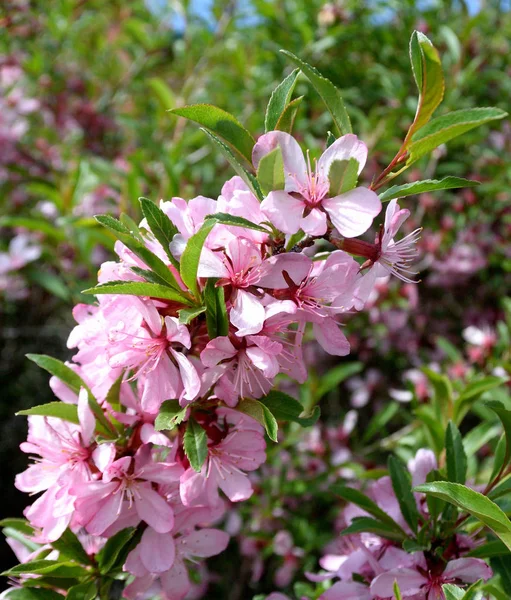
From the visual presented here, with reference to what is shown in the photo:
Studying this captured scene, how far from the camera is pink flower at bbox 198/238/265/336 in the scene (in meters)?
0.71

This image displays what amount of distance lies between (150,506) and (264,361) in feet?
0.96

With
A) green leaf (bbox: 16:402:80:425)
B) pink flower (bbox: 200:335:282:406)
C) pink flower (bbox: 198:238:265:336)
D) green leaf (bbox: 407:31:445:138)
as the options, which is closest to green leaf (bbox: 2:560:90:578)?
green leaf (bbox: 16:402:80:425)

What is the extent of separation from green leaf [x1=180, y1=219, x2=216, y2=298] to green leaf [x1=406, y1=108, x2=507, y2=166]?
292 mm

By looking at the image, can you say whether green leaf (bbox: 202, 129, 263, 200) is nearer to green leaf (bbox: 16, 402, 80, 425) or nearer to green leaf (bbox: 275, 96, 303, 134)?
green leaf (bbox: 275, 96, 303, 134)

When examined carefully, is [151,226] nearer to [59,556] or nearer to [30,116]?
[59,556]

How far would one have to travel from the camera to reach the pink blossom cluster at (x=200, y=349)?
73 cm

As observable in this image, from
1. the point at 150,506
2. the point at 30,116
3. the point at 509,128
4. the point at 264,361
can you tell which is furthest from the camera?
the point at 30,116

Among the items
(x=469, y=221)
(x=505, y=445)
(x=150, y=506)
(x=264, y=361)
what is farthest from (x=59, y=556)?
(x=469, y=221)

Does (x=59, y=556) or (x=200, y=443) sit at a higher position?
(x=200, y=443)

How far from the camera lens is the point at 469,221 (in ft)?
8.91

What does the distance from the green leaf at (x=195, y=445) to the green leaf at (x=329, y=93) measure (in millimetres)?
453

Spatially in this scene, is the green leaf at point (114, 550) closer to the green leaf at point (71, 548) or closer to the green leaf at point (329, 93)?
the green leaf at point (71, 548)

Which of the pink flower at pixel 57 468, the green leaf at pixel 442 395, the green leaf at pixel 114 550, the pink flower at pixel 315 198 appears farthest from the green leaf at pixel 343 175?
the green leaf at pixel 442 395

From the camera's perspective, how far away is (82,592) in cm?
83
